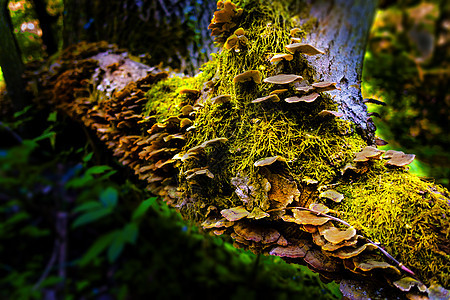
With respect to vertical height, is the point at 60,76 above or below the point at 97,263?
above

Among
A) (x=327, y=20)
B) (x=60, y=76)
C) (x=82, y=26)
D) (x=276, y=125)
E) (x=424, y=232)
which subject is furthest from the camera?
(x=82, y=26)

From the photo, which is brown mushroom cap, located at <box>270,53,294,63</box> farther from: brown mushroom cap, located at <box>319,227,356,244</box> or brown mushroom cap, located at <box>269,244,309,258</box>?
brown mushroom cap, located at <box>269,244,309,258</box>

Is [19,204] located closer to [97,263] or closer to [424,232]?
[97,263]

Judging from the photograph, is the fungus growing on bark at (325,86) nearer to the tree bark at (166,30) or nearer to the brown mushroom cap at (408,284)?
the brown mushroom cap at (408,284)

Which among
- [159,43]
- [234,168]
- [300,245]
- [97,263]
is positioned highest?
[159,43]

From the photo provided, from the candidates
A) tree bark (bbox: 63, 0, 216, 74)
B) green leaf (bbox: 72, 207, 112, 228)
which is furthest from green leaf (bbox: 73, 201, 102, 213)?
tree bark (bbox: 63, 0, 216, 74)

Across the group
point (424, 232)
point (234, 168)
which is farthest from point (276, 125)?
point (424, 232)

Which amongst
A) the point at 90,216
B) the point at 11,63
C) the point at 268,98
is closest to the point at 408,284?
the point at 268,98

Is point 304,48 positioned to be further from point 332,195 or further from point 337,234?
point 337,234
